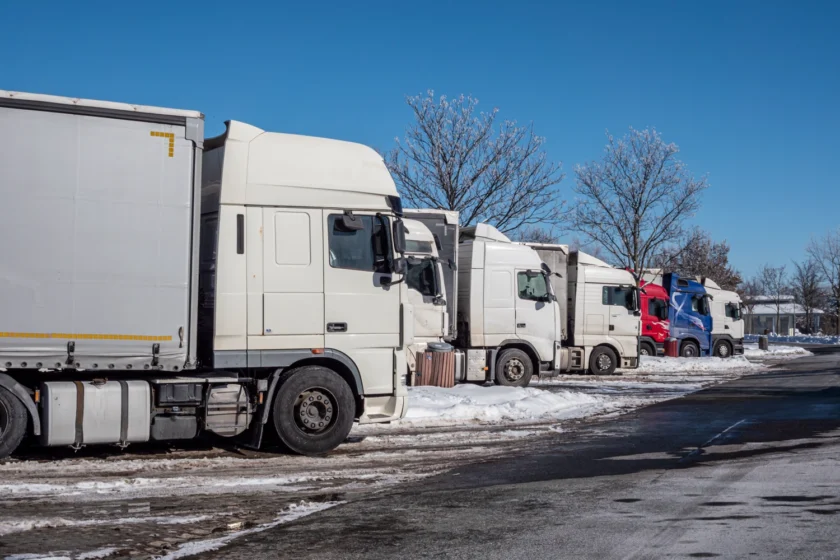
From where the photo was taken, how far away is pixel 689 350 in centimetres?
3588

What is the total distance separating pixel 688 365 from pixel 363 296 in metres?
24.2

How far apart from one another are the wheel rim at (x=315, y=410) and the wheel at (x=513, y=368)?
10800 millimetres

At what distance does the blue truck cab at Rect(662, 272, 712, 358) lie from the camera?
34.8m

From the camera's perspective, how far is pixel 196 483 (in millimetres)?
8867

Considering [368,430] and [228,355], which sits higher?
[228,355]

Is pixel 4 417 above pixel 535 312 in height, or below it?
below

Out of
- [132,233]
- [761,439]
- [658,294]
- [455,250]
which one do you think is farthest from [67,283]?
[658,294]

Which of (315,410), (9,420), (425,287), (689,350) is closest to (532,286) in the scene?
(425,287)

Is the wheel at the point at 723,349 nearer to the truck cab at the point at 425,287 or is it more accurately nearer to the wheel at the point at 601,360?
the wheel at the point at 601,360

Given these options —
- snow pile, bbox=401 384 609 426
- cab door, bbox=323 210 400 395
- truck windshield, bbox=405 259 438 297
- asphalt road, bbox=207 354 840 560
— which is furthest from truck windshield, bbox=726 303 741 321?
cab door, bbox=323 210 400 395

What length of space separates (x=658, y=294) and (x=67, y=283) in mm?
27271

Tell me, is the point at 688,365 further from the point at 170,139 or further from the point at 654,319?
the point at 170,139

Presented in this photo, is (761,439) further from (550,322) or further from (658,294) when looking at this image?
(658,294)

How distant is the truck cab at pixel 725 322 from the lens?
38.3 meters
